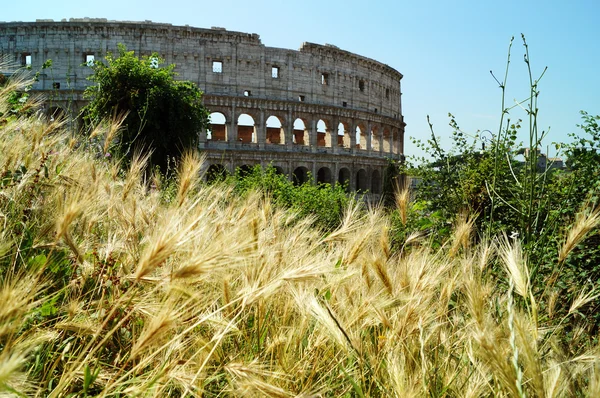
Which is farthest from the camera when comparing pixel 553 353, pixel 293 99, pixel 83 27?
pixel 293 99

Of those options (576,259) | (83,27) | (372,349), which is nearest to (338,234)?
(372,349)

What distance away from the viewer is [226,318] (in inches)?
59.8

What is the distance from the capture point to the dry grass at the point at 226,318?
3.97ft

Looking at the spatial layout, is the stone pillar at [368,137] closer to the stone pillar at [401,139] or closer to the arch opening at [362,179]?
the arch opening at [362,179]

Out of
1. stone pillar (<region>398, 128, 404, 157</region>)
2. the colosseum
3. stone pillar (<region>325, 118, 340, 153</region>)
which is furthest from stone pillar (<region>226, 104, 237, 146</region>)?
stone pillar (<region>398, 128, 404, 157</region>)

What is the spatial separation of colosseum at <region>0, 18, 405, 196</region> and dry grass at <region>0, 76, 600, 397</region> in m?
23.9

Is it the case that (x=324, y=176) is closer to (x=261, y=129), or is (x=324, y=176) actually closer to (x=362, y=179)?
(x=362, y=179)

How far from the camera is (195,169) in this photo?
7.60ft

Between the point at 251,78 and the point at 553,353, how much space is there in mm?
28462

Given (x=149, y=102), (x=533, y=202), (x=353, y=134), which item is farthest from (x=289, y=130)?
(x=533, y=202)

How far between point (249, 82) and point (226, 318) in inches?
1122

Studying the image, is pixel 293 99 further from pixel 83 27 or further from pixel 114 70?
pixel 114 70

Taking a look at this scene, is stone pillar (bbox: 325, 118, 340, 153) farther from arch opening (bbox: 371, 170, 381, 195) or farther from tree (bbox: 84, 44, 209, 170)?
tree (bbox: 84, 44, 209, 170)

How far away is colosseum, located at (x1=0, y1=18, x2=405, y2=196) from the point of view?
89.1ft
